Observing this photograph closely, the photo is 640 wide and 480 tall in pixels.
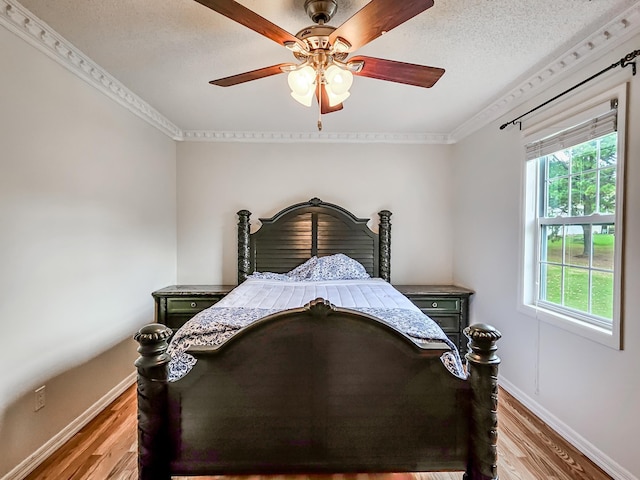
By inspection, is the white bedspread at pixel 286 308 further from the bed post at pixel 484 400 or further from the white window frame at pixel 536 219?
the white window frame at pixel 536 219

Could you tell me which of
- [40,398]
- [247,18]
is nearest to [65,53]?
[247,18]

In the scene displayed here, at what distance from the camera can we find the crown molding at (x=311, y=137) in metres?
3.81

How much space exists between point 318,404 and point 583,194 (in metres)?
2.15

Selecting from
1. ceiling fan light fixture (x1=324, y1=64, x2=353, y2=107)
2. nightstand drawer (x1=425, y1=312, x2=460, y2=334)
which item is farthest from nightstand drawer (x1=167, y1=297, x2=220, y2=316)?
ceiling fan light fixture (x1=324, y1=64, x2=353, y2=107)

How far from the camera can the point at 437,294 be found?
11.2ft

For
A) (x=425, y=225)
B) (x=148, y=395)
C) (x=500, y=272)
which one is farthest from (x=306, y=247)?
(x=148, y=395)

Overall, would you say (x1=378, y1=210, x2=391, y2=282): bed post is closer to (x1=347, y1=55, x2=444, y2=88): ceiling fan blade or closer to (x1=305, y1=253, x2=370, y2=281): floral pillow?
(x1=305, y1=253, x2=370, y2=281): floral pillow

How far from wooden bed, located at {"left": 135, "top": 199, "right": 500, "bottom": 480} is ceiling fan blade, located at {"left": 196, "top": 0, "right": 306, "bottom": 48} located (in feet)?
3.97

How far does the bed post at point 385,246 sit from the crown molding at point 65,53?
2.59m

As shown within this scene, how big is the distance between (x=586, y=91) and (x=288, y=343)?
2.34m

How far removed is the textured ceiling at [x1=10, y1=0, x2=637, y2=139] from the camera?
1.71 metres

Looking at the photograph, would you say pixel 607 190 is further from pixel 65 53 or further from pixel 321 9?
pixel 65 53

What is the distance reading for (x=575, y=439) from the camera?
209 centimetres

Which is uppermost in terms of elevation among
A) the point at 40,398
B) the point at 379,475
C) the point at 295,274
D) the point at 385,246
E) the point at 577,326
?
the point at 385,246
